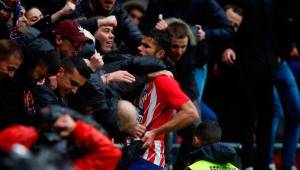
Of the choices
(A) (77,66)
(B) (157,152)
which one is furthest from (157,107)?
(A) (77,66)

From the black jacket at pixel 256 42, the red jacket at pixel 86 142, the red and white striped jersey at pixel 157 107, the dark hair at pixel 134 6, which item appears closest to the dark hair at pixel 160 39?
the red and white striped jersey at pixel 157 107

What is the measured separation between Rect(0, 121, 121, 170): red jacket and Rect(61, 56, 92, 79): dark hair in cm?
124

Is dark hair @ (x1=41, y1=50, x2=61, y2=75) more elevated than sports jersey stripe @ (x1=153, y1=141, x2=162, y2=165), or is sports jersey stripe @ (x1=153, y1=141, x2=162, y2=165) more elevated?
dark hair @ (x1=41, y1=50, x2=61, y2=75)

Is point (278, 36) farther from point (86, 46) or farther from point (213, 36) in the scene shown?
point (86, 46)

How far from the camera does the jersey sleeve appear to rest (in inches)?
335

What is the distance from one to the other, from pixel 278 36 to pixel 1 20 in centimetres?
373

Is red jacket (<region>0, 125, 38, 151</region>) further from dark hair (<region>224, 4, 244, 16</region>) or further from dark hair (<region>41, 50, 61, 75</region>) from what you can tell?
dark hair (<region>224, 4, 244, 16</region>)

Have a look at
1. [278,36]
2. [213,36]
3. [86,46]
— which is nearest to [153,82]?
[86,46]

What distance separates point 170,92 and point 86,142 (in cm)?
207

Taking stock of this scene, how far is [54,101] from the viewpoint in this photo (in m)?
7.69

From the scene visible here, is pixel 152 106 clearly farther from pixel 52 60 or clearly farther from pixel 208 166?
pixel 52 60

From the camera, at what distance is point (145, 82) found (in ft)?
28.2

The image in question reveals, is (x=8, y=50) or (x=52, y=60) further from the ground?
(x=8, y=50)

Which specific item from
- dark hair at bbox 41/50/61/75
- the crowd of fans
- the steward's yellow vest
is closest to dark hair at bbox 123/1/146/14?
the crowd of fans
